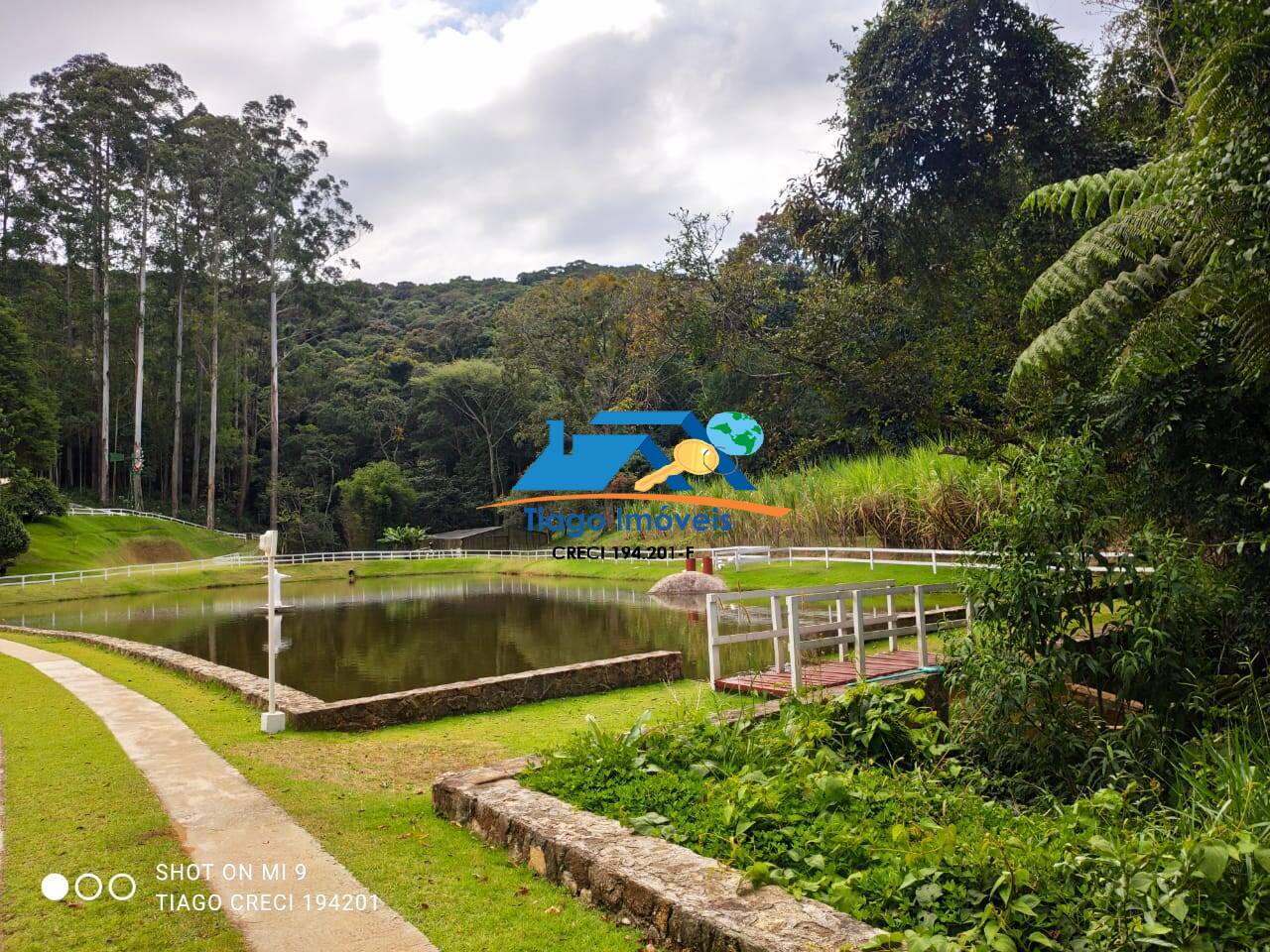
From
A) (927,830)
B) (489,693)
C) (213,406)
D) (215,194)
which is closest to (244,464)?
(213,406)

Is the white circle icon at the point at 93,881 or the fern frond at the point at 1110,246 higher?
the fern frond at the point at 1110,246

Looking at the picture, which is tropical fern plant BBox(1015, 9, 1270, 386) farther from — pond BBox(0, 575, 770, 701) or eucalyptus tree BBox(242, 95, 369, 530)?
eucalyptus tree BBox(242, 95, 369, 530)

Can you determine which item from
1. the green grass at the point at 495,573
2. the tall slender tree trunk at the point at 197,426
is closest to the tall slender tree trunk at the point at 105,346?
the tall slender tree trunk at the point at 197,426

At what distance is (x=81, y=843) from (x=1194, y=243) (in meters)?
8.43

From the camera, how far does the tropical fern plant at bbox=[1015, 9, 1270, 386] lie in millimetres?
4855

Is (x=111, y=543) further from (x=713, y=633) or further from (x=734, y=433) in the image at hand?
(x=713, y=633)

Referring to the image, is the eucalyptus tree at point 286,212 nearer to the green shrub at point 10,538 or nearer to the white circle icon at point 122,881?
the green shrub at point 10,538

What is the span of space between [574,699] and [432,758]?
110 inches

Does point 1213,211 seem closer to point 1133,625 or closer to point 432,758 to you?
point 1133,625

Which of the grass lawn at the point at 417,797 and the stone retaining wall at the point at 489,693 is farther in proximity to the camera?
the stone retaining wall at the point at 489,693

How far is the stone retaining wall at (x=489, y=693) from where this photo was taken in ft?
28.1

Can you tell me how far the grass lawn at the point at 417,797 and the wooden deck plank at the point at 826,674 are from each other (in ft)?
1.15

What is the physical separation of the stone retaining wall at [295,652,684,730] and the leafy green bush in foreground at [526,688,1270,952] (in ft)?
11.7

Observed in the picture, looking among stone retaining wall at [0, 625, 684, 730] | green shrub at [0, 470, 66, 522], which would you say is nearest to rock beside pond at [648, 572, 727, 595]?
stone retaining wall at [0, 625, 684, 730]
